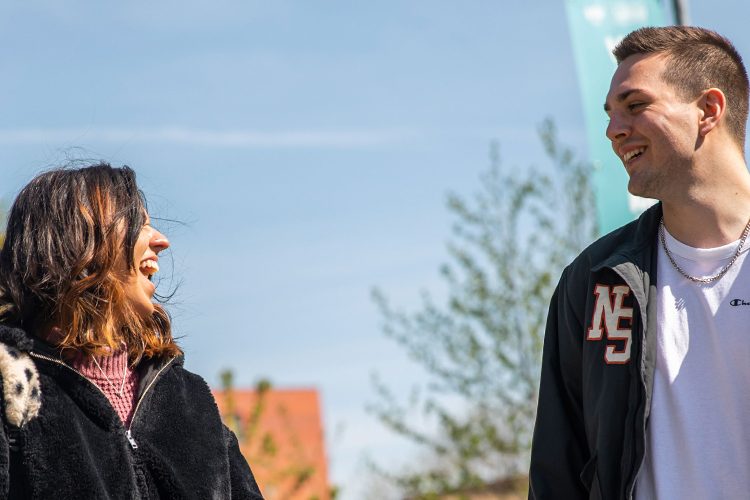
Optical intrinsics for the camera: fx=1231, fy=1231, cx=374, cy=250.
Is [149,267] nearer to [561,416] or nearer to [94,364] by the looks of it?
[94,364]

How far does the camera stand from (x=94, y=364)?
3672 millimetres

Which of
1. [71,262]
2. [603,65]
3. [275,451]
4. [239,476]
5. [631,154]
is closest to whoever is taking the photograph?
[71,262]

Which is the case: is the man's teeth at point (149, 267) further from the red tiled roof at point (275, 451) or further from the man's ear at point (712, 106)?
the red tiled roof at point (275, 451)

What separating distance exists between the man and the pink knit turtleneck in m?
1.35

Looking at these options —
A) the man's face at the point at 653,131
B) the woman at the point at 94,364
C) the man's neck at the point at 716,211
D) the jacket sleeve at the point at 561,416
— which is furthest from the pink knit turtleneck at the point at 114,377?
the man's neck at the point at 716,211

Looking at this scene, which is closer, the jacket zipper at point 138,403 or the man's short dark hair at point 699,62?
the jacket zipper at point 138,403

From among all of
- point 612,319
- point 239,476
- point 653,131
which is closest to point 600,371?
point 612,319

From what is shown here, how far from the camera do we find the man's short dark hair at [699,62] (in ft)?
13.3

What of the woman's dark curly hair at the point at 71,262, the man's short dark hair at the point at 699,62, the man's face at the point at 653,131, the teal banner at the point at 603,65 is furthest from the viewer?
the teal banner at the point at 603,65

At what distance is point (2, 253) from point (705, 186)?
2.20m

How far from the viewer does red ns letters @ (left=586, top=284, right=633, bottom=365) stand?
12.8 ft

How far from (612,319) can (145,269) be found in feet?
4.91

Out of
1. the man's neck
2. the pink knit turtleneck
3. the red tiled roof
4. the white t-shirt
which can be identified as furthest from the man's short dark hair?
the red tiled roof

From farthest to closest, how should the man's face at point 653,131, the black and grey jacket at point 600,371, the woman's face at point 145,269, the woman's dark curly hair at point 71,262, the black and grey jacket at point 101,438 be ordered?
1. the man's face at point 653,131
2. the black and grey jacket at point 600,371
3. the woman's face at point 145,269
4. the woman's dark curly hair at point 71,262
5. the black and grey jacket at point 101,438
